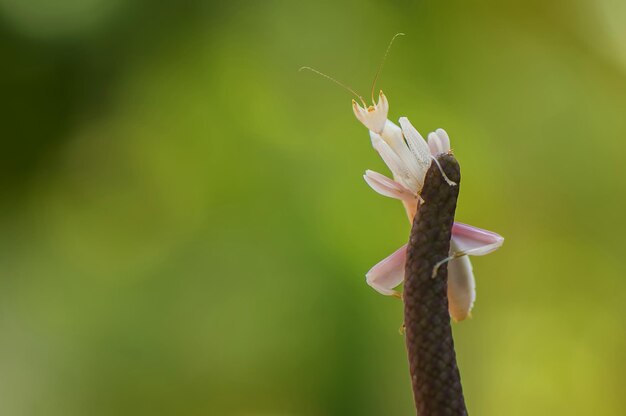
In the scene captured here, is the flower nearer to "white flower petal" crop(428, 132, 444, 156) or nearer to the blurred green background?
"white flower petal" crop(428, 132, 444, 156)

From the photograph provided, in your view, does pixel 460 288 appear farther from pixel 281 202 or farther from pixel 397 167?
pixel 281 202

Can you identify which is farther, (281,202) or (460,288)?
(281,202)

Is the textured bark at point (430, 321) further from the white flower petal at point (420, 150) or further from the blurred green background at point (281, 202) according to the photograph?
the blurred green background at point (281, 202)

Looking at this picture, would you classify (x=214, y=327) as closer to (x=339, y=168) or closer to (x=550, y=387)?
(x=339, y=168)

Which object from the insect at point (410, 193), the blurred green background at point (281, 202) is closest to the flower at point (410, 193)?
the insect at point (410, 193)

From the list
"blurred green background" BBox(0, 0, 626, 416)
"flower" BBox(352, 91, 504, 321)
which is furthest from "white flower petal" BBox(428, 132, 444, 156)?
"blurred green background" BBox(0, 0, 626, 416)

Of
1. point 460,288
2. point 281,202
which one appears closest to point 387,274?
point 460,288

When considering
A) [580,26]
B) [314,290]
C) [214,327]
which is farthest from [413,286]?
[580,26]
